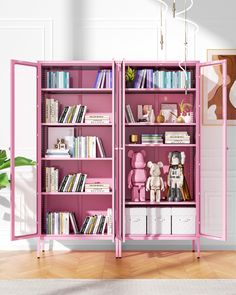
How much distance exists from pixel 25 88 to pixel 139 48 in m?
1.27

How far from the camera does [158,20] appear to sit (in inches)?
225

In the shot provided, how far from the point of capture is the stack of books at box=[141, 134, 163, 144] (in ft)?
17.7

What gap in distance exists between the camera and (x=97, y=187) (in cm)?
541

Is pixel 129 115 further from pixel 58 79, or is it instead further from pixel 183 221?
pixel 183 221

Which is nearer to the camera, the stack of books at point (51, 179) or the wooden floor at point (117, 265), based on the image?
the wooden floor at point (117, 265)

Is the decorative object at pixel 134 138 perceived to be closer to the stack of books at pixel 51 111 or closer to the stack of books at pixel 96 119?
the stack of books at pixel 96 119

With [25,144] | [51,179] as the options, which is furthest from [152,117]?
[25,144]

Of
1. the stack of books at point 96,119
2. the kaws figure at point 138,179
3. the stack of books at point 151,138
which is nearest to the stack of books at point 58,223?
the kaws figure at point 138,179

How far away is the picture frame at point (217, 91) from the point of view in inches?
223

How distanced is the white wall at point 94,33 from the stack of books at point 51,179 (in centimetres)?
58

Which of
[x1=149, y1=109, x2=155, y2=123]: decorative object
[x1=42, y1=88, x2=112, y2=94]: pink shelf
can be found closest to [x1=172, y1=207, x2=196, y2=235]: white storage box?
[x1=149, y1=109, x2=155, y2=123]: decorative object

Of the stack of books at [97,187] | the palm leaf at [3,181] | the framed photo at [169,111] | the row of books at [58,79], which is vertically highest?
the row of books at [58,79]

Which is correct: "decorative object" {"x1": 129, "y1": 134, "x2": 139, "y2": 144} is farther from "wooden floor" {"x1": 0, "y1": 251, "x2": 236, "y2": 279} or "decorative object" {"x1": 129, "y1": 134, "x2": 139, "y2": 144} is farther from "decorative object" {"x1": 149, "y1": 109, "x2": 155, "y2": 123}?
"wooden floor" {"x1": 0, "y1": 251, "x2": 236, "y2": 279}

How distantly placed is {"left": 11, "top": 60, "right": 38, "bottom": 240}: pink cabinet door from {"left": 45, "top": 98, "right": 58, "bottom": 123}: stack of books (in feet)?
1.01
